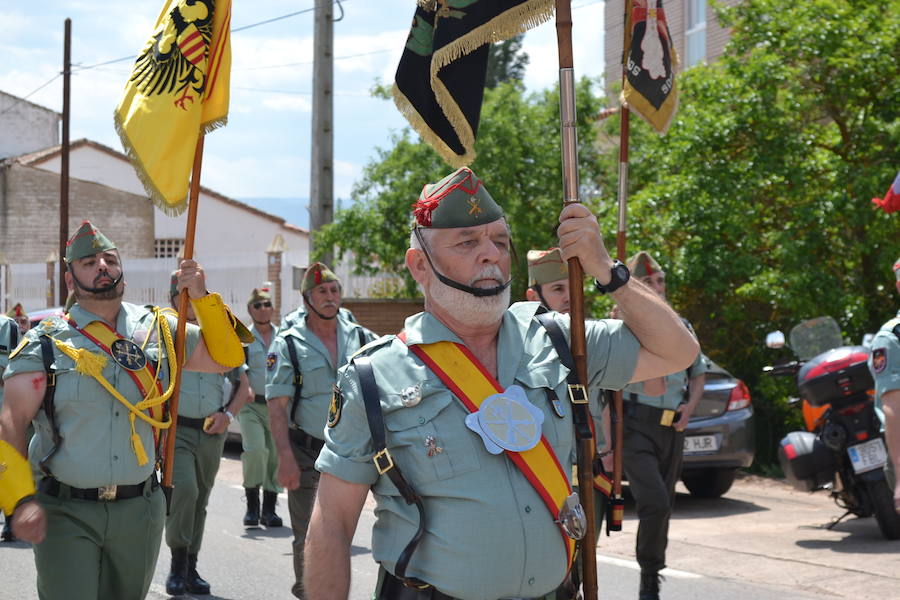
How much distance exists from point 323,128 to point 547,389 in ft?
44.1

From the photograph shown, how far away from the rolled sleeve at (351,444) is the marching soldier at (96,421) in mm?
2008

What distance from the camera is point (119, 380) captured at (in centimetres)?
531

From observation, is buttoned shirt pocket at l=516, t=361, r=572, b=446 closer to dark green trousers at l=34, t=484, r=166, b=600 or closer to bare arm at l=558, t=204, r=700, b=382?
bare arm at l=558, t=204, r=700, b=382

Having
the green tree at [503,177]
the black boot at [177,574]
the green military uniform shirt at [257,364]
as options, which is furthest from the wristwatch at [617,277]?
the green tree at [503,177]

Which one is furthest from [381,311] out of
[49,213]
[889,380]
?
[49,213]

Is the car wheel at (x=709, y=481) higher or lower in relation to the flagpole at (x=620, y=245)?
lower

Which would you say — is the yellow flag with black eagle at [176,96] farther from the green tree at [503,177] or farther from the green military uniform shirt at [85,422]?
the green tree at [503,177]

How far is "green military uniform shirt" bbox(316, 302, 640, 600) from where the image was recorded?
10.5 feet

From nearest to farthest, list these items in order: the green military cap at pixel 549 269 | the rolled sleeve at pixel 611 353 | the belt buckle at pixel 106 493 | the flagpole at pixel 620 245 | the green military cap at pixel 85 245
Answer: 1. the rolled sleeve at pixel 611 353
2. the flagpole at pixel 620 245
3. the belt buckle at pixel 106 493
4. the green military cap at pixel 85 245
5. the green military cap at pixel 549 269

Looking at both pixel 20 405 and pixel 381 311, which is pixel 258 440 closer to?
pixel 20 405

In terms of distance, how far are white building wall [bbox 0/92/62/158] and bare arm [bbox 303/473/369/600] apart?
142 feet

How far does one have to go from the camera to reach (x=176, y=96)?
5.51 meters

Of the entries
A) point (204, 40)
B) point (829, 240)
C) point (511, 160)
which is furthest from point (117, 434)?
point (511, 160)

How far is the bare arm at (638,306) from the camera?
338cm
